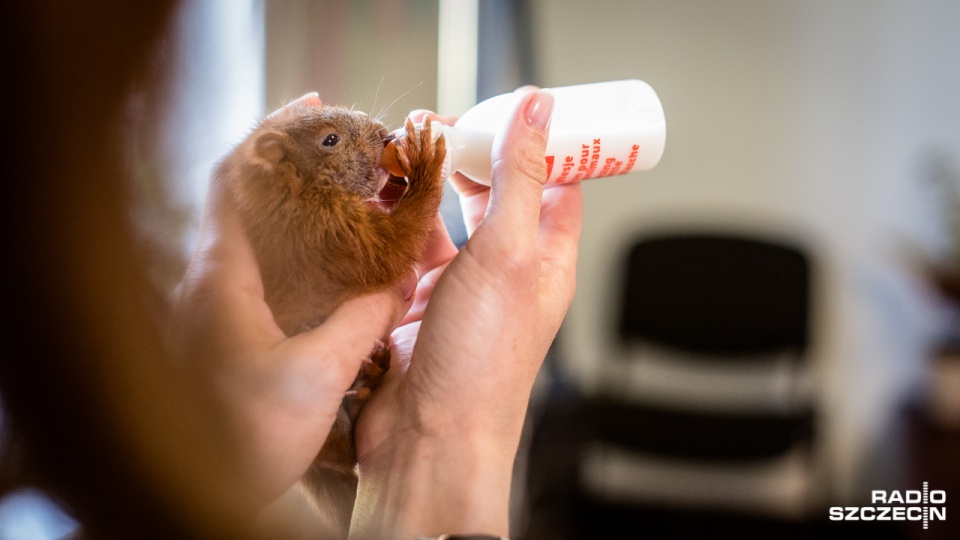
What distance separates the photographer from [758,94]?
946 mm

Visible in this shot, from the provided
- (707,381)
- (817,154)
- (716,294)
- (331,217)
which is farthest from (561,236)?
(707,381)

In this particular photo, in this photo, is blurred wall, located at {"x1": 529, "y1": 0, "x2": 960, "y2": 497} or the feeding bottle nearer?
the feeding bottle

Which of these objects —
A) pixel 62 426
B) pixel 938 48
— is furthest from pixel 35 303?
pixel 938 48

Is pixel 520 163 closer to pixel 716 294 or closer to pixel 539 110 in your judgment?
pixel 539 110

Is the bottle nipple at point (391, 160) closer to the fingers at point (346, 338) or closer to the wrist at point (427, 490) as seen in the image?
the fingers at point (346, 338)

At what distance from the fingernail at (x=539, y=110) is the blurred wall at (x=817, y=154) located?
0.26m

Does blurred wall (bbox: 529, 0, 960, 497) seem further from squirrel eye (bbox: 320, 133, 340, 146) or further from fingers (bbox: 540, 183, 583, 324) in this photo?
squirrel eye (bbox: 320, 133, 340, 146)

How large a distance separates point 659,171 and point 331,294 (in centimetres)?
123

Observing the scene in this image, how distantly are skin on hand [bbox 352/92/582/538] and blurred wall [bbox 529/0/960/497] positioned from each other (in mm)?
296

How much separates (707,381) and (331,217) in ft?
4.90

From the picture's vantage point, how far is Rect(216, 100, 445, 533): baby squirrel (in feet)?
1.36

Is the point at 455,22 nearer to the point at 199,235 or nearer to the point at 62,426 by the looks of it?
the point at 199,235

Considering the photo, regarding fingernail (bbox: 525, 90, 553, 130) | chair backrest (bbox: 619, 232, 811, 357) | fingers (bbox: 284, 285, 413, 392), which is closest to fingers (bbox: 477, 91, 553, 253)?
fingernail (bbox: 525, 90, 553, 130)

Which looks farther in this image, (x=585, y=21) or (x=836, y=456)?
(x=836, y=456)
